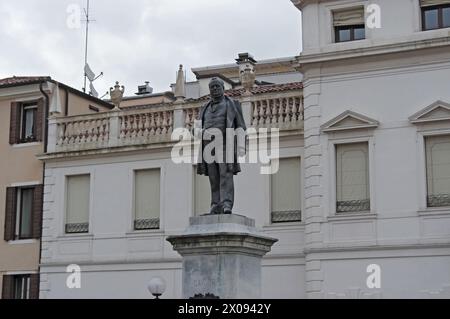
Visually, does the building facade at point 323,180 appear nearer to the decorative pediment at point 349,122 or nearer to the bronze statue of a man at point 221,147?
the decorative pediment at point 349,122

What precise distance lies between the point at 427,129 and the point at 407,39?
2535 mm

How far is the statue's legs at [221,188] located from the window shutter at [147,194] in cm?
1451

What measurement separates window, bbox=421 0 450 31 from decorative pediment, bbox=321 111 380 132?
2980 mm

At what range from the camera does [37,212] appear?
31312mm

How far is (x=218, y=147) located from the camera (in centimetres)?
1488

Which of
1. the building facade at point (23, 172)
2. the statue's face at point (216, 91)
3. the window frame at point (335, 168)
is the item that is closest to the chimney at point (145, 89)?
the building facade at point (23, 172)

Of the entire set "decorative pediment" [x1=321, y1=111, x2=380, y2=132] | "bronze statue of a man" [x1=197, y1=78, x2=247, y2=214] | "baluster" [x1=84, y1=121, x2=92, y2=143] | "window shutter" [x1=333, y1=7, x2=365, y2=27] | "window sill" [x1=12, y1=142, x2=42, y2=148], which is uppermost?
"window shutter" [x1=333, y1=7, x2=365, y2=27]

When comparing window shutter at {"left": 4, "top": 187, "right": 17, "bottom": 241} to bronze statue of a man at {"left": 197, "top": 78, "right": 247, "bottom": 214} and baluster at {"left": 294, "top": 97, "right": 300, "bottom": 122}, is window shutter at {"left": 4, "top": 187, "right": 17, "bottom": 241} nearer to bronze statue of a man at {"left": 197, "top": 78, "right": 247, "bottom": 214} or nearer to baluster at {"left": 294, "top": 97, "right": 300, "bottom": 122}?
baluster at {"left": 294, "top": 97, "right": 300, "bottom": 122}

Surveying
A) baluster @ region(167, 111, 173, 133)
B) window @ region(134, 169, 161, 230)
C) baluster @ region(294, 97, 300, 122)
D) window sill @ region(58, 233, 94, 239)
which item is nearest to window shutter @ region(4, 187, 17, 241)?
window sill @ region(58, 233, 94, 239)

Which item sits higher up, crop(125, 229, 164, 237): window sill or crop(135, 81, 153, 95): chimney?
crop(135, 81, 153, 95): chimney

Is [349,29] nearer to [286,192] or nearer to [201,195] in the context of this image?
[286,192]

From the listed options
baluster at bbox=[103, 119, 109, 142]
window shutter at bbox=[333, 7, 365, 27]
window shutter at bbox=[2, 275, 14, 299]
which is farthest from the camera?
window shutter at bbox=[2, 275, 14, 299]

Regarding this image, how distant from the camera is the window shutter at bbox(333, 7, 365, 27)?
87.5 feet
